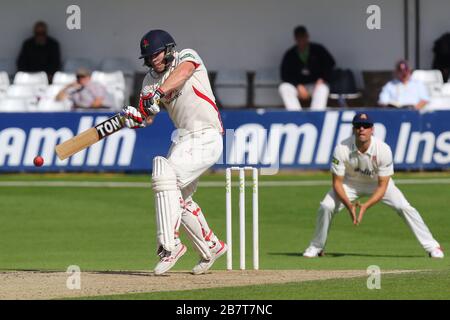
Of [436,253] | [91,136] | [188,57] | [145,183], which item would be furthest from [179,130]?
[145,183]

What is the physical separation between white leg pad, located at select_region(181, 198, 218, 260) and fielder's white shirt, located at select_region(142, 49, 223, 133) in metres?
0.66

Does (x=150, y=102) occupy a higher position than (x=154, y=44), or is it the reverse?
(x=154, y=44)

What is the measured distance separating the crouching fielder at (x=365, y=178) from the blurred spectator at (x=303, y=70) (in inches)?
300

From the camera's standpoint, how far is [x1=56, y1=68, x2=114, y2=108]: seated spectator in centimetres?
2139

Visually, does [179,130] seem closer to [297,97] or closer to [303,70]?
[297,97]

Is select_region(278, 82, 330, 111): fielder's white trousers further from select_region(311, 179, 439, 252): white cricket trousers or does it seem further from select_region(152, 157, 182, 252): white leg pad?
select_region(152, 157, 182, 252): white leg pad

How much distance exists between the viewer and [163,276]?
11664 mm

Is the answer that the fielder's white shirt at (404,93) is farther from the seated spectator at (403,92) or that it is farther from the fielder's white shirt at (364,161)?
the fielder's white shirt at (364,161)

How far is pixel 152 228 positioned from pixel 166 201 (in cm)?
625

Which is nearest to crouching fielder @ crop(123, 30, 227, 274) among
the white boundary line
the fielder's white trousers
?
the white boundary line

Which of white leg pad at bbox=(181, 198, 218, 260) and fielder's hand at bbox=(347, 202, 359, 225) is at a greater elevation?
white leg pad at bbox=(181, 198, 218, 260)

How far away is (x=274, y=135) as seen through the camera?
20688mm

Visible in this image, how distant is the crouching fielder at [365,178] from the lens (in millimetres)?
14562
